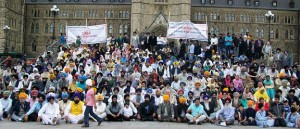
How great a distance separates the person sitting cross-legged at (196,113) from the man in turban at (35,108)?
5.90m

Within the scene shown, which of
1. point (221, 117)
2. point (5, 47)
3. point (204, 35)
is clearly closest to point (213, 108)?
point (221, 117)

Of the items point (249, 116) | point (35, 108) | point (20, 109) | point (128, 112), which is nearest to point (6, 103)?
point (20, 109)

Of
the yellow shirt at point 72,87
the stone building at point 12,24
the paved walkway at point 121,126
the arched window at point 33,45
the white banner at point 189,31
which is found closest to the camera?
the paved walkway at point 121,126

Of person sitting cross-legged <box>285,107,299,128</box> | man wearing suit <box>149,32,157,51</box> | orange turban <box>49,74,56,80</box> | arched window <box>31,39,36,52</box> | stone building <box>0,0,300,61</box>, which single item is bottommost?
person sitting cross-legged <box>285,107,299,128</box>

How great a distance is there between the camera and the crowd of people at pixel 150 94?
18.0 meters

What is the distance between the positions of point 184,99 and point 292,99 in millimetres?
4895

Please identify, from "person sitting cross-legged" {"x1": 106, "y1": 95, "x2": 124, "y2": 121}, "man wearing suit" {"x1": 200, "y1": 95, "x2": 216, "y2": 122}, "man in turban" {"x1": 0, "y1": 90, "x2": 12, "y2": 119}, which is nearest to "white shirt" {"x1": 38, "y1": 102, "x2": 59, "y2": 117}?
"man in turban" {"x1": 0, "y1": 90, "x2": 12, "y2": 119}

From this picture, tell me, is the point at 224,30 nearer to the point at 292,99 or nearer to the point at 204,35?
the point at 204,35

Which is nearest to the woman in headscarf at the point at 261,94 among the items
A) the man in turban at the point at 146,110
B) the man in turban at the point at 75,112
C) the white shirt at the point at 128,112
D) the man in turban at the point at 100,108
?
the man in turban at the point at 146,110

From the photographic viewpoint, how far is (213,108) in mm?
18781

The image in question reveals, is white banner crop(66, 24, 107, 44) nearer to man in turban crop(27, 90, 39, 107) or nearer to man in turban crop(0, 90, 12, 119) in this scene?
man in turban crop(27, 90, 39, 107)

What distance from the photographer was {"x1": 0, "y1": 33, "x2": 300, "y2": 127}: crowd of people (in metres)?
18.0

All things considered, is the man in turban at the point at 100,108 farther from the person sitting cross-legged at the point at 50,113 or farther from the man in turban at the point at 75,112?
the person sitting cross-legged at the point at 50,113

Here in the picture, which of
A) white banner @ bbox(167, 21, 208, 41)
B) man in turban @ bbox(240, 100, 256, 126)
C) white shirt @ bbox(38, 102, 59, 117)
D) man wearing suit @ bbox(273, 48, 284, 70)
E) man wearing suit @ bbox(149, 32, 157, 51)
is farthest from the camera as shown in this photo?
man wearing suit @ bbox(149, 32, 157, 51)
